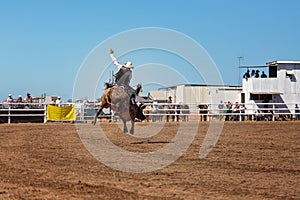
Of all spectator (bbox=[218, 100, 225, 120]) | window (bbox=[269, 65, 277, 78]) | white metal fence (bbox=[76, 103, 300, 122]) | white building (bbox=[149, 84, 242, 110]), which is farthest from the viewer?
window (bbox=[269, 65, 277, 78])

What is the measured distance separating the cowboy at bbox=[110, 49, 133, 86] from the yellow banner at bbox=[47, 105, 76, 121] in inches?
614

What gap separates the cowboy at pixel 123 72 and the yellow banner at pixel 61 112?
614 inches

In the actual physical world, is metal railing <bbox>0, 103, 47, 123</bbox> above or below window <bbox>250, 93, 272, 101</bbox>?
below

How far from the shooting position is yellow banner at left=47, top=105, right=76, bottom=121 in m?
32.0

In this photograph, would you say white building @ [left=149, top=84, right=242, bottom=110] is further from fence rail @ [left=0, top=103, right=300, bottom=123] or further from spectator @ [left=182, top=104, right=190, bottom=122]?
spectator @ [left=182, top=104, right=190, bottom=122]

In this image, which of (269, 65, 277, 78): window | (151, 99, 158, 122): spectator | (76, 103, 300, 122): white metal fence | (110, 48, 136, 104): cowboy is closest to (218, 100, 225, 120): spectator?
(76, 103, 300, 122): white metal fence

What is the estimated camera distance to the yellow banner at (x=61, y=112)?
32.0m

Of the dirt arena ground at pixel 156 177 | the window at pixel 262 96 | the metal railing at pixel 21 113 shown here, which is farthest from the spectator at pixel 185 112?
the dirt arena ground at pixel 156 177

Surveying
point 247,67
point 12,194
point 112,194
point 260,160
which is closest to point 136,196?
point 112,194

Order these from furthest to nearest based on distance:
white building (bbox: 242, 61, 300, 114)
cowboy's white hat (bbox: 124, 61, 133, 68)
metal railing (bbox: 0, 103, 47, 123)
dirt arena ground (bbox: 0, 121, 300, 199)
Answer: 1. white building (bbox: 242, 61, 300, 114)
2. metal railing (bbox: 0, 103, 47, 123)
3. cowboy's white hat (bbox: 124, 61, 133, 68)
4. dirt arena ground (bbox: 0, 121, 300, 199)

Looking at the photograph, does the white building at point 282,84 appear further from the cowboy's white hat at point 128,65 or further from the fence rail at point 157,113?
the cowboy's white hat at point 128,65

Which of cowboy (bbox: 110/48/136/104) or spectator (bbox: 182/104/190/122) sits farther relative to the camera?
spectator (bbox: 182/104/190/122)

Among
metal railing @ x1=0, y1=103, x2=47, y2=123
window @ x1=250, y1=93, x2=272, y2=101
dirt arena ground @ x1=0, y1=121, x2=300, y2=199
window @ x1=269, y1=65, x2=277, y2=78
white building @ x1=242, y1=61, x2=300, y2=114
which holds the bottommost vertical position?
dirt arena ground @ x1=0, y1=121, x2=300, y2=199

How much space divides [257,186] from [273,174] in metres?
1.30
